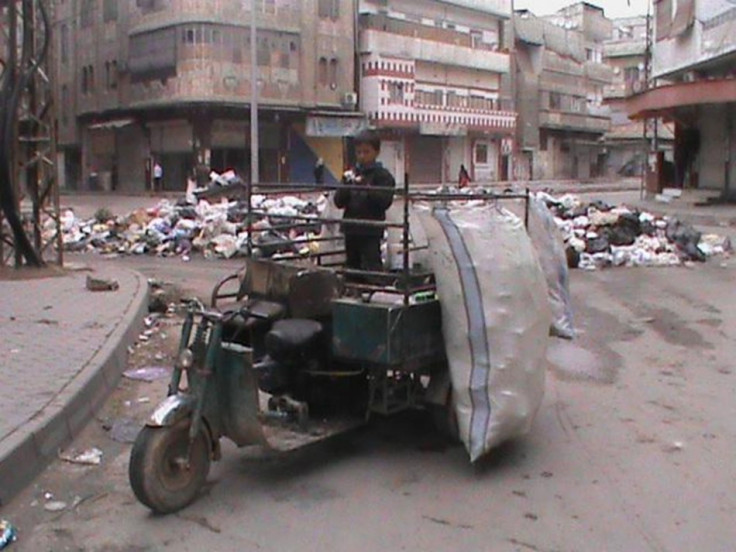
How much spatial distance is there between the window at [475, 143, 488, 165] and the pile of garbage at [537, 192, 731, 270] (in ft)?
142

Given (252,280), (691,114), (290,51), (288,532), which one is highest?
(290,51)

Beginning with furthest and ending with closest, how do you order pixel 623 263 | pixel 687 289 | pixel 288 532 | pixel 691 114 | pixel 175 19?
pixel 175 19 → pixel 691 114 → pixel 623 263 → pixel 687 289 → pixel 288 532

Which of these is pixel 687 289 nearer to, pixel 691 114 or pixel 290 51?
pixel 691 114

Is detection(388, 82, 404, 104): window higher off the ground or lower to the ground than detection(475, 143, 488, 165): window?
higher

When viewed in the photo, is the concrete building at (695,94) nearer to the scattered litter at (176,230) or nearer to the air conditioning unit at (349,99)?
the scattered litter at (176,230)

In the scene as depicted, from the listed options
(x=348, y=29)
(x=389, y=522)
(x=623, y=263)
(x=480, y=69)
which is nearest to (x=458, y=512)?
(x=389, y=522)

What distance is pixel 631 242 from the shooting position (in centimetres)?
1677

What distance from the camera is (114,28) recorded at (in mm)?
49469

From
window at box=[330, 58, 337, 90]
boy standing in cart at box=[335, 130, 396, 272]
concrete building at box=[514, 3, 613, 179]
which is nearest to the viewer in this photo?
boy standing in cart at box=[335, 130, 396, 272]

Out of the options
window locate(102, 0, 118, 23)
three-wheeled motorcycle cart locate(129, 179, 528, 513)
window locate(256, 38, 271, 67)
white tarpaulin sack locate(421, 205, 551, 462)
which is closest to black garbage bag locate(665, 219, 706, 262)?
three-wheeled motorcycle cart locate(129, 179, 528, 513)

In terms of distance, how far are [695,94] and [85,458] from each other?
1096 inches

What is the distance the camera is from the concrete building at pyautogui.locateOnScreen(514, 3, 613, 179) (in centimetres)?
6675

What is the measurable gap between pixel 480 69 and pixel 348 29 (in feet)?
42.9

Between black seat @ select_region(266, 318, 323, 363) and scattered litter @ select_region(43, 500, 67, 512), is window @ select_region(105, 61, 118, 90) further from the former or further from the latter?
scattered litter @ select_region(43, 500, 67, 512)
